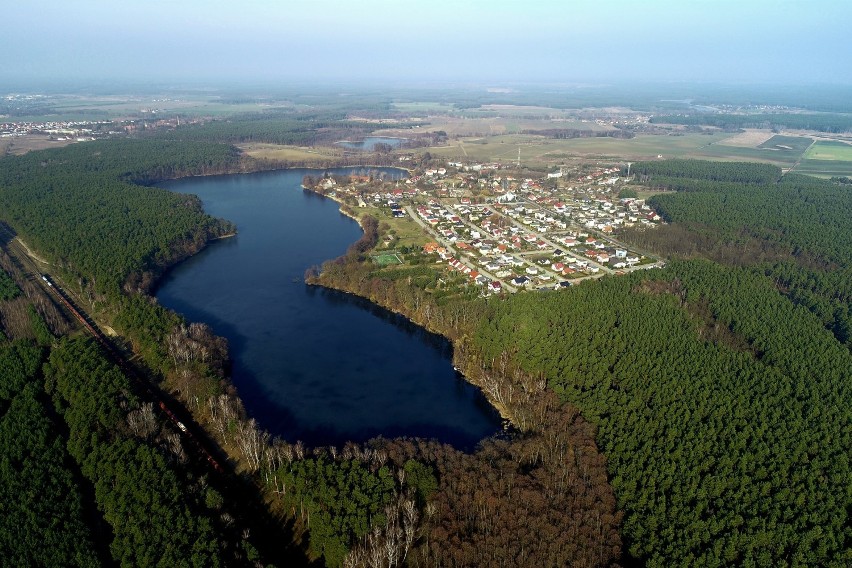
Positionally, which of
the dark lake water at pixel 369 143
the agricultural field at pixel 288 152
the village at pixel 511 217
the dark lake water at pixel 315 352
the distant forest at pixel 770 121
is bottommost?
the dark lake water at pixel 315 352

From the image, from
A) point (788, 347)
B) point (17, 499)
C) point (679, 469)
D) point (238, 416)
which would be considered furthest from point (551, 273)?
point (17, 499)

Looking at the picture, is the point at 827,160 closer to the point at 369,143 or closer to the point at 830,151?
the point at 830,151

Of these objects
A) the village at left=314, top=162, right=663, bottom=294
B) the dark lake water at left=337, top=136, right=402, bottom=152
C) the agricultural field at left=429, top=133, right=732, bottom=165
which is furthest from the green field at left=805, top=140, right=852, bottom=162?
the dark lake water at left=337, top=136, right=402, bottom=152

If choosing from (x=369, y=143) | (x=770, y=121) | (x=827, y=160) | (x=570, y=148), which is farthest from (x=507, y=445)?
(x=770, y=121)

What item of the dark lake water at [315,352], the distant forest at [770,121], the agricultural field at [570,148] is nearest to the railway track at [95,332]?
the dark lake water at [315,352]

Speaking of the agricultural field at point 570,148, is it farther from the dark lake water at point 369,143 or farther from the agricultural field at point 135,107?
the agricultural field at point 135,107
